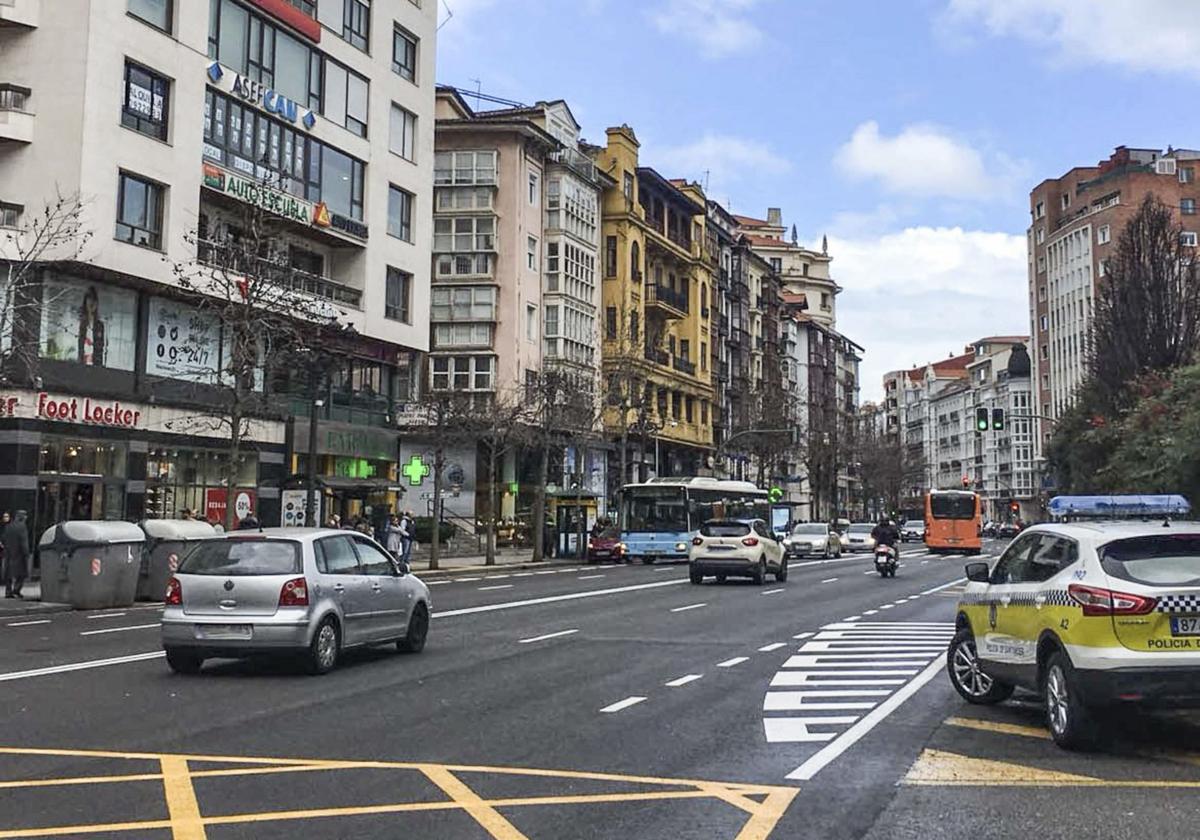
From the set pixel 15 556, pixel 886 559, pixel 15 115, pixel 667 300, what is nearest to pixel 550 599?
pixel 15 556

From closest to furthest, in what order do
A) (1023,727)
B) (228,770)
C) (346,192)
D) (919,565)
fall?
(228,770) → (1023,727) → (346,192) → (919,565)

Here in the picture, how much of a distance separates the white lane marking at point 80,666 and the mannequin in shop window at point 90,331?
62.6 feet

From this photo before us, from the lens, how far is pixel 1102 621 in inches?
322

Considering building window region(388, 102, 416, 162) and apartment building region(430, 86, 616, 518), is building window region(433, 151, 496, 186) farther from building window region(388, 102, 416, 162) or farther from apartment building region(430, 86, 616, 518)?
building window region(388, 102, 416, 162)

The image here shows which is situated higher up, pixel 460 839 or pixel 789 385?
pixel 789 385

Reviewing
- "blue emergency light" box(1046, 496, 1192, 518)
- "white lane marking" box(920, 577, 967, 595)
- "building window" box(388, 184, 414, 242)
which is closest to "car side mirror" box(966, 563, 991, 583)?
"blue emergency light" box(1046, 496, 1192, 518)

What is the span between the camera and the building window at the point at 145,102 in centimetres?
3278

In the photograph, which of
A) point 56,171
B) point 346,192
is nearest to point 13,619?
point 56,171

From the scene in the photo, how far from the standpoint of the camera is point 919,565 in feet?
150

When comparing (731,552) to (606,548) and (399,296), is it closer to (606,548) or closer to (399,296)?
(606,548)

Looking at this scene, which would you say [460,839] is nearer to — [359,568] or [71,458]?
[359,568]

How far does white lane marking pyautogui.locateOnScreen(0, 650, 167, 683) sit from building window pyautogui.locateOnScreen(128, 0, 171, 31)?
78.3 ft

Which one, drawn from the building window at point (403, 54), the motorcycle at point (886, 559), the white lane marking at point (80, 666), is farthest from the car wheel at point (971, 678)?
the building window at point (403, 54)

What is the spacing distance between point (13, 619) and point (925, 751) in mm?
17380
